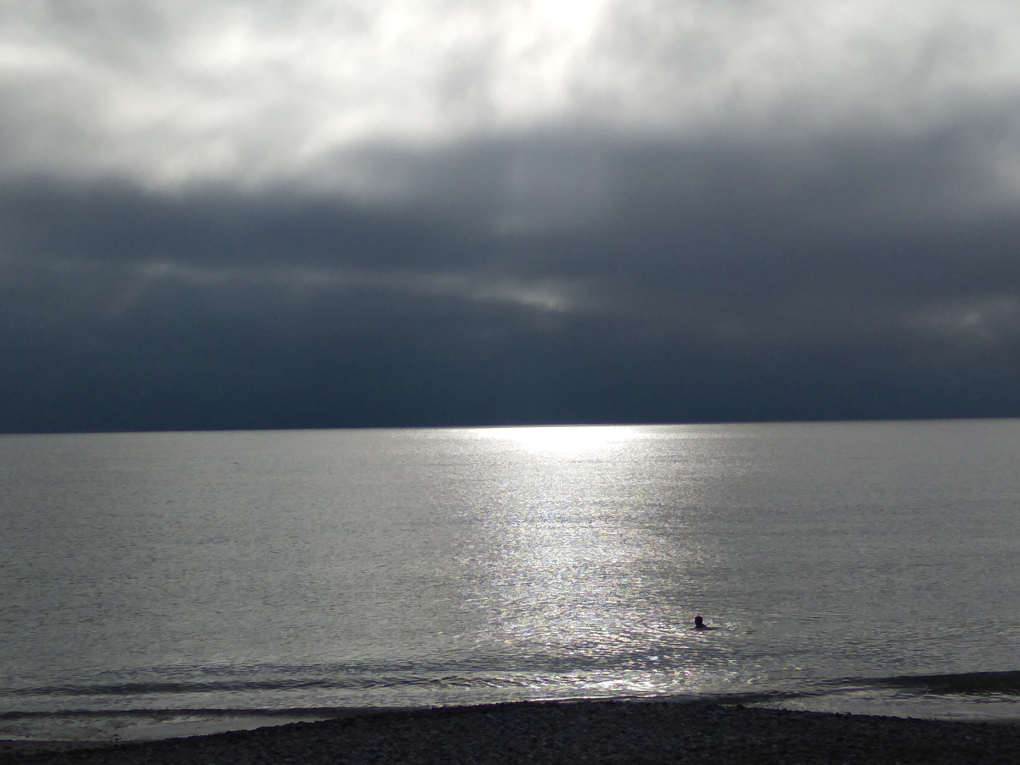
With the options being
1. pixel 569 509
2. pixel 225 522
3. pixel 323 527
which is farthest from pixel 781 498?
pixel 225 522

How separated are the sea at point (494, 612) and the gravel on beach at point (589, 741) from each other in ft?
11.3

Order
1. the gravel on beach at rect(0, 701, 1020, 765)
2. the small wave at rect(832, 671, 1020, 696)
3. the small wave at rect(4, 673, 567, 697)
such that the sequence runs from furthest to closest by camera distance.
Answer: the small wave at rect(4, 673, 567, 697) → the small wave at rect(832, 671, 1020, 696) → the gravel on beach at rect(0, 701, 1020, 765)

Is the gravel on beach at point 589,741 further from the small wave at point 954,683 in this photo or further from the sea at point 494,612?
the small wave at point 954,683

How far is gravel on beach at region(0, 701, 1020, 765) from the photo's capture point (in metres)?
21.5

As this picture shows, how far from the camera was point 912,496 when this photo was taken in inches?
4397

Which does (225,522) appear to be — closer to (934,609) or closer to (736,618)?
(736,618)

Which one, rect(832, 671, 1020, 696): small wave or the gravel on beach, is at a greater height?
rect(832, 671, 1020, 696): small wave

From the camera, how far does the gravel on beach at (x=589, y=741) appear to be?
2148 centimetres

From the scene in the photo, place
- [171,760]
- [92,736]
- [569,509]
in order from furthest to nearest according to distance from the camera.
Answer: [569,509]
[92,736]
[171,760]

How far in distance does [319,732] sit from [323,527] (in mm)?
62789

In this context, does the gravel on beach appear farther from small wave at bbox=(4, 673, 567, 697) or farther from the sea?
small wave at bbox=(4, 673, 567, 697)

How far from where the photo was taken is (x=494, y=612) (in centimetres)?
4462

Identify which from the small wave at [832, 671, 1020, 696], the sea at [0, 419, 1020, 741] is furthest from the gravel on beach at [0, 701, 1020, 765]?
the small wave at [832, 671, 1020, 696]

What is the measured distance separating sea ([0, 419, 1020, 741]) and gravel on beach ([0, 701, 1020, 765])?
345cm
